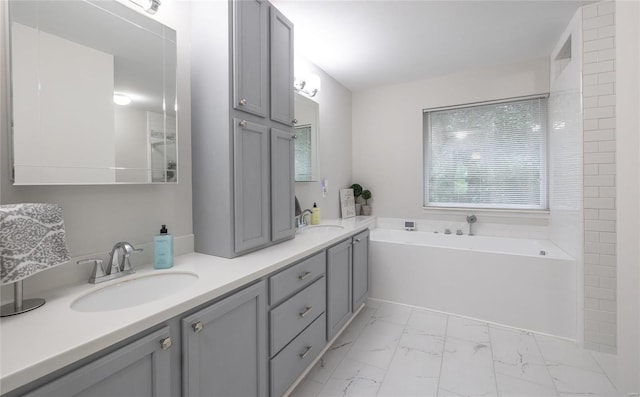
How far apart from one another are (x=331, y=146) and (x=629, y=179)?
2.42m

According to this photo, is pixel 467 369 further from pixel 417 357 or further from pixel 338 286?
pixel 338 286

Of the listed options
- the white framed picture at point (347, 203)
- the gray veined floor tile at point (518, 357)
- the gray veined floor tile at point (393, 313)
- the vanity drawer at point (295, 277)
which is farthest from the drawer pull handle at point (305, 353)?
the white framed picture at point (347, 203)

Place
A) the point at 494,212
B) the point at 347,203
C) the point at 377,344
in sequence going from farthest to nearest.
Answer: the point at 347,203, the point at 494,212, the point at 377,344

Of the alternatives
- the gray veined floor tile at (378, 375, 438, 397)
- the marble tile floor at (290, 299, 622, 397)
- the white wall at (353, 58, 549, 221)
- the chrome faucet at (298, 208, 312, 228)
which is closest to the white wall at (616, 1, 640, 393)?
the marble tile floor at (290, 299, 622, 397)

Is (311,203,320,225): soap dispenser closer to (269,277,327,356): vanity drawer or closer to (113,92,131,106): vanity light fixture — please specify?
(269,277,327,356): vanity drawer

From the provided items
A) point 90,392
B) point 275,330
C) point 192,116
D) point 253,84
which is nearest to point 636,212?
point 275,330

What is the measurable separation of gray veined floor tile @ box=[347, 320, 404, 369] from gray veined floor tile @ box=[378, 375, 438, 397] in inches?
5.9

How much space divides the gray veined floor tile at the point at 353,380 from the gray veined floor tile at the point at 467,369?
0.39 m

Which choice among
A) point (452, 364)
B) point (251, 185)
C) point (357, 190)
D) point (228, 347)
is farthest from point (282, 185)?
point (357, 190)

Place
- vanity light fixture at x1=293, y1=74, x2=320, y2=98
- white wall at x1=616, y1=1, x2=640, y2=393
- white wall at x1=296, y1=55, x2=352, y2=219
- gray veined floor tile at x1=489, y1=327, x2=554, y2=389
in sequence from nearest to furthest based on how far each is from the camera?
white wall at x1=616, y1=1, x2=640, y2=393
gray veined floor tile at x1=489, y1=327, x2=554, y2=389
vanity light fixture at x1=293, y1=74, x2=320, y2=98
white wall at x1=296, y1=55, x2=352, y2=219

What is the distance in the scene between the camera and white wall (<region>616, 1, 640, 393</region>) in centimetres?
127

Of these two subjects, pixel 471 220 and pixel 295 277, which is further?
pixel 471 220

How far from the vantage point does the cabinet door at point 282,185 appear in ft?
5.72

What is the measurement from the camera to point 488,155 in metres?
3.17
